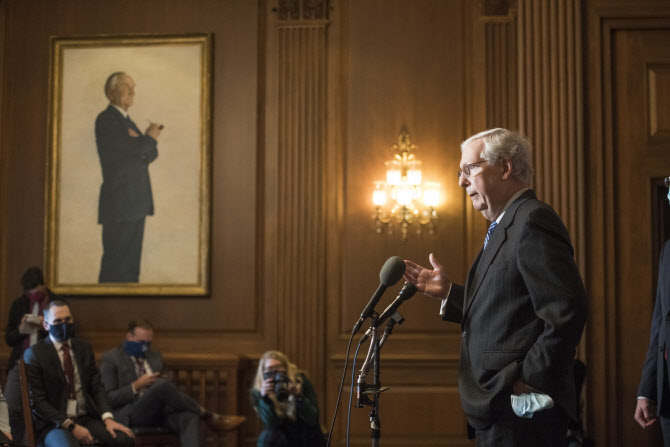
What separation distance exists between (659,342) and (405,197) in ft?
10.9

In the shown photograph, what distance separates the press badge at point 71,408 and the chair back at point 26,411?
15.8 inches

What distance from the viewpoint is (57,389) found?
201 inches

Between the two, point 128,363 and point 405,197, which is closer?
point 128,363

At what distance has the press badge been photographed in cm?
518

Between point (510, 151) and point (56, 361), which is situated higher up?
point (510, 151)

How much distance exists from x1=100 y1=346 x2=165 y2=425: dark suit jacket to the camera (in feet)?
3.84

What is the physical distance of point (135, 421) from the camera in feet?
20.0

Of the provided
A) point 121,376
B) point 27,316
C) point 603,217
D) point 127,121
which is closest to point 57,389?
point 121,376

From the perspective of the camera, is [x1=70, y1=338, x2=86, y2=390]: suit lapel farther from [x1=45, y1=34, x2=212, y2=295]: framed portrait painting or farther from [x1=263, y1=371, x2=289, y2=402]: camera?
[x1=45, y1=34, x2=212, y2=295]: framed portrait painting

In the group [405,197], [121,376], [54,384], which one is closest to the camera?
[54,384]

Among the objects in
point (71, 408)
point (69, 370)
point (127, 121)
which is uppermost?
point (127, 121)

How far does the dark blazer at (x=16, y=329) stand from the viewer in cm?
675

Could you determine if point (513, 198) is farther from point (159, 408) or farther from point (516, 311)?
point (159, 408)

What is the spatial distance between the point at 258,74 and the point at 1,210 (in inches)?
108
